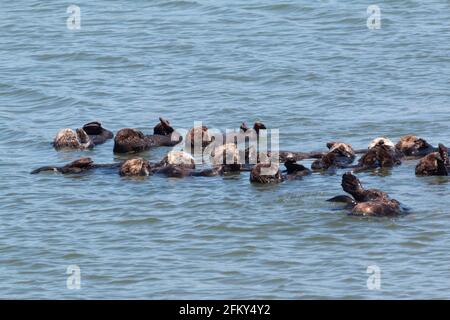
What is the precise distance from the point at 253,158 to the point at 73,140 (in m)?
3.11

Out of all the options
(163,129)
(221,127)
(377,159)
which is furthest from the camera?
(221,127)

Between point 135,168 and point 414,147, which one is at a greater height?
point 414,147

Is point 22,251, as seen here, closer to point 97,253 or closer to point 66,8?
point 97,253

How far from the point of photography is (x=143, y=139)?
17750 mm

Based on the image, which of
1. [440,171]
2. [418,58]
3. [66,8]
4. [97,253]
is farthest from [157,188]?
[66,8]

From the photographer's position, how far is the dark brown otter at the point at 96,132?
18328 millimetres

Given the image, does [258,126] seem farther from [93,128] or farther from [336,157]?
[93,128]

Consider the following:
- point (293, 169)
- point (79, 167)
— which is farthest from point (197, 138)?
point (293, 169)

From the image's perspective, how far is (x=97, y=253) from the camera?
13.6m

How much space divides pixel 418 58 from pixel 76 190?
360 inches

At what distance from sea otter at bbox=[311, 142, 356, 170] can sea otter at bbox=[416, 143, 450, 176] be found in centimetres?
104

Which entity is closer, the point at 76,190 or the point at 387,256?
the point at 387,256

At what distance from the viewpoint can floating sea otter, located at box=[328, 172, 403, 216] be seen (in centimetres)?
1399

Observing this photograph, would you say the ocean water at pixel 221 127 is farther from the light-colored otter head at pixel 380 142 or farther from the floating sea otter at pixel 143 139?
the light-colored otter head at pixel 380 142
